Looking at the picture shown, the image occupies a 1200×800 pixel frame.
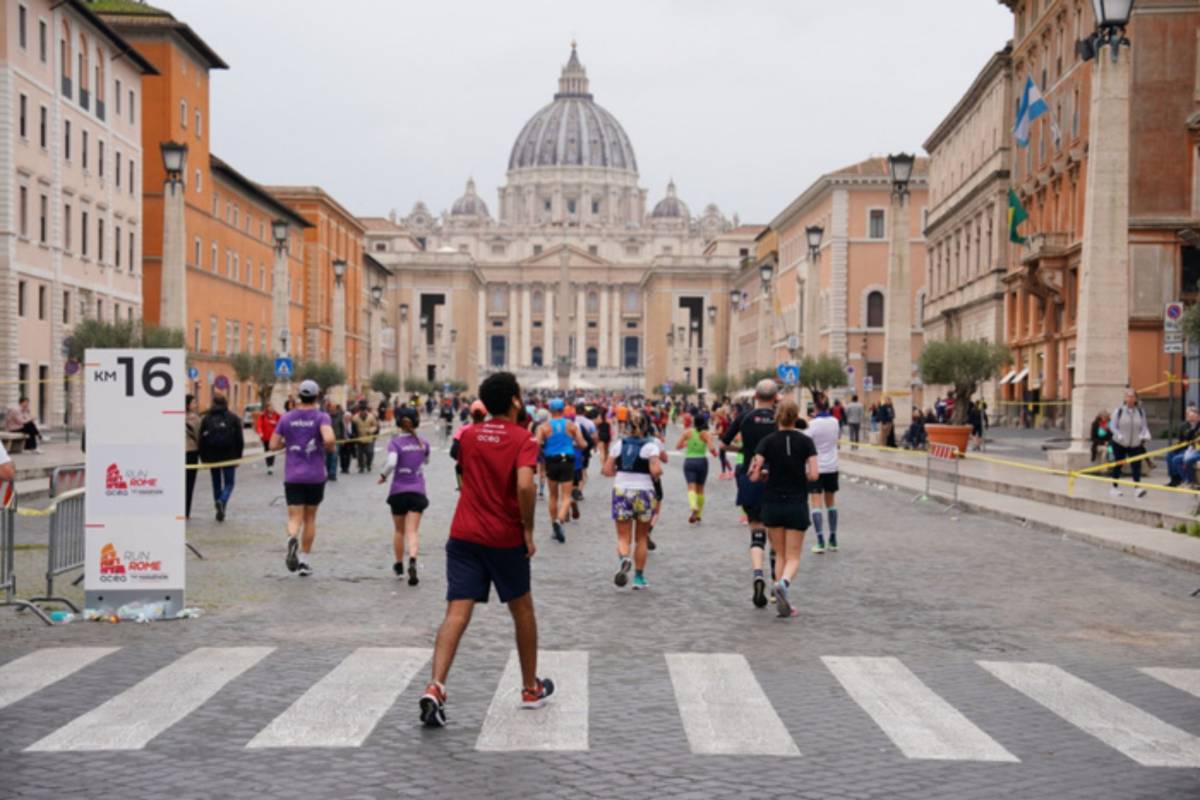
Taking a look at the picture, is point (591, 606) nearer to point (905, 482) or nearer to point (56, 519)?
point (56, 519)

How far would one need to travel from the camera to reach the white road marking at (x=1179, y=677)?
9414mm

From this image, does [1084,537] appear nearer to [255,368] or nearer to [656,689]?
[656,689]

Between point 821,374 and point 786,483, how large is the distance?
51382mm

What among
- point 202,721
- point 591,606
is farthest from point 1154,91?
point 202,721

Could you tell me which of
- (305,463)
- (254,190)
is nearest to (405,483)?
(305,463)

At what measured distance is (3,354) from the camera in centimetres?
4469

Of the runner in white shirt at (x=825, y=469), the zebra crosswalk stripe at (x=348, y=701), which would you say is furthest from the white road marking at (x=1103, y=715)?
the runner in white shirt at (x=825, y=469)

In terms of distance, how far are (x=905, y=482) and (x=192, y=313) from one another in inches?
1601

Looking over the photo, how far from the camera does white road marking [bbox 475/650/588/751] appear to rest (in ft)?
25.0

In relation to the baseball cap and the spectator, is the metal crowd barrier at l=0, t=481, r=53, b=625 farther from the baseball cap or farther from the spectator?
the spectator

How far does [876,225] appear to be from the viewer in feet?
302

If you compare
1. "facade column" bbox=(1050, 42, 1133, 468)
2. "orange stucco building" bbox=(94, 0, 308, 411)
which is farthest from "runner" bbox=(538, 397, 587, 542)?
"orange stucco building" bbox=(94, 0, 308, 411)

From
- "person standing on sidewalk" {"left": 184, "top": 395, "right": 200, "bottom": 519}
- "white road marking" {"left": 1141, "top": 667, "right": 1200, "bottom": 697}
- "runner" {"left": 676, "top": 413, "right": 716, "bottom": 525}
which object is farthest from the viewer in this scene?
"person standing on sidewalk" {"left": 184, "top": 395, "right": 200, "bottom": 519}

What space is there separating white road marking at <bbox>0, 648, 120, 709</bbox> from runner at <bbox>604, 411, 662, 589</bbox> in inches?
191
